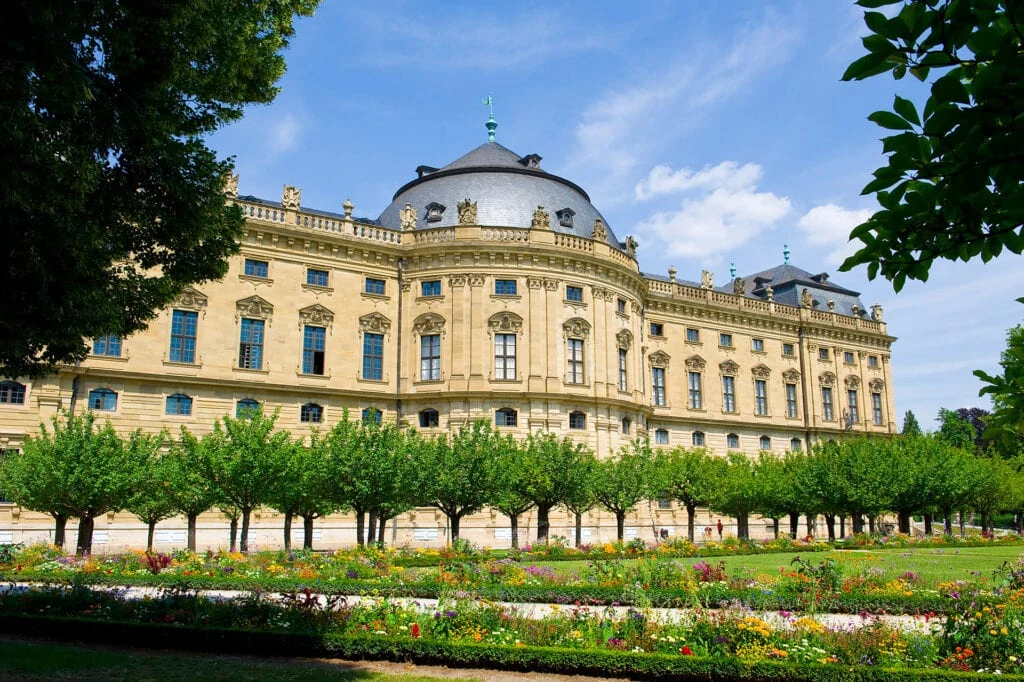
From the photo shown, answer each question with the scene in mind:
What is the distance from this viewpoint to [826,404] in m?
59.9

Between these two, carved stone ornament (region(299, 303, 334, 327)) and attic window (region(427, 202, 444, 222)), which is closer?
carved stone ornament (region(299, 303, 334, 327))

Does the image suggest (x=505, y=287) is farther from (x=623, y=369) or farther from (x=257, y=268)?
(x=257, y=268)

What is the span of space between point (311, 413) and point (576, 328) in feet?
48.6

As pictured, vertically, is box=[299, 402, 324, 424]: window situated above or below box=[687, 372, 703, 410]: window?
below

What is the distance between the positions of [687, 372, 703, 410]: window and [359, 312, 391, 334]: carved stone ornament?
22.0 meters

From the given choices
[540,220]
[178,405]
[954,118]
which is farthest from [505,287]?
[954,118]

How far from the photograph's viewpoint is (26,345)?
39.8ft

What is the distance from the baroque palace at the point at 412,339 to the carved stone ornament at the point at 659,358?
50.4 inches

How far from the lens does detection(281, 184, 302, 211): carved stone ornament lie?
133 ft

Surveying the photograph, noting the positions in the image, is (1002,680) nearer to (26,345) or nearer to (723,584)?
(723,584)

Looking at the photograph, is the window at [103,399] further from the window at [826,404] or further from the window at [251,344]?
the window at [826,404]

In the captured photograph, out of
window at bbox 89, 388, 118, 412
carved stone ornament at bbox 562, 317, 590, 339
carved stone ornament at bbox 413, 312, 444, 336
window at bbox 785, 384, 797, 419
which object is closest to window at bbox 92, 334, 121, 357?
window at bbox 89, 388, 118, 412

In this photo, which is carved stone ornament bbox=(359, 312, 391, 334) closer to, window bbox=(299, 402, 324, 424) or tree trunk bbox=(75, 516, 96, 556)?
window bbox=(299, 402, 324, 424)

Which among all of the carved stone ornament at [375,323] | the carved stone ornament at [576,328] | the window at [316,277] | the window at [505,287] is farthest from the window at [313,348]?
the carved stone ornament at [576,328]
